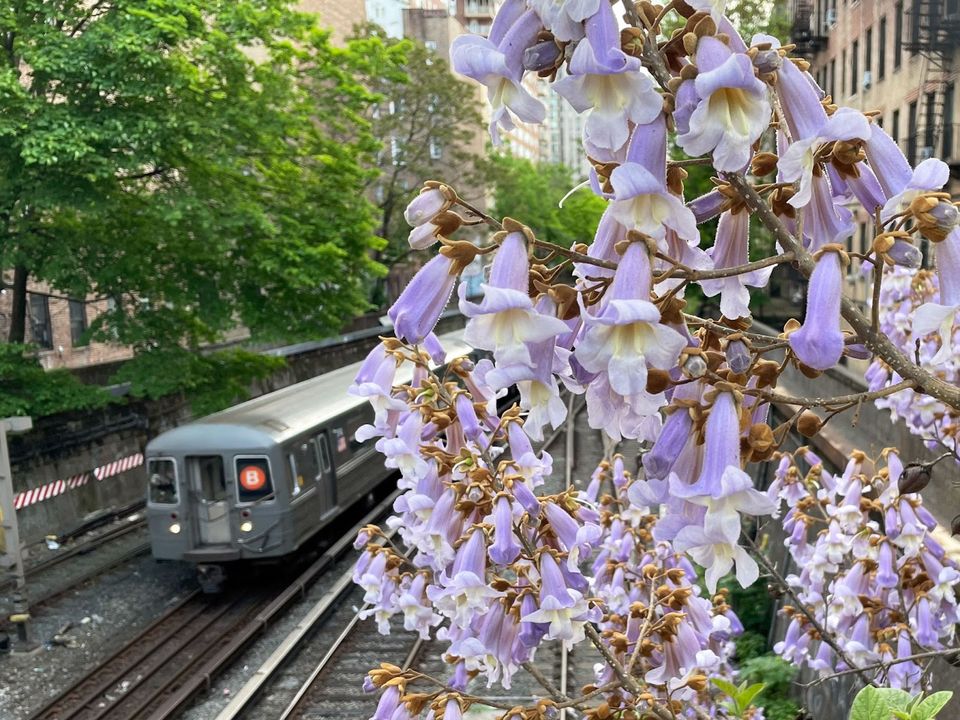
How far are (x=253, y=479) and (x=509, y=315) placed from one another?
489 inches

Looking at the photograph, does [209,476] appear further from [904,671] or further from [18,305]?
[904,671]

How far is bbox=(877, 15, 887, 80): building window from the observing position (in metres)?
26.4

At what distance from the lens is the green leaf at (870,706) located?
204cm

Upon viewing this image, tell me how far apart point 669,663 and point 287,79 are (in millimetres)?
15465

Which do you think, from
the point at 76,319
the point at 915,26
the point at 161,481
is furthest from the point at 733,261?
the point at 76,319

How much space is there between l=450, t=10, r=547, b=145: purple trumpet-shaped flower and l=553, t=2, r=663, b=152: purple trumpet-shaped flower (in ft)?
0.34

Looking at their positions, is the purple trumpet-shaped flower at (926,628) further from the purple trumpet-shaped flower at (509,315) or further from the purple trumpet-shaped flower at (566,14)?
the purple trumpet-shaped flower at (566,14)

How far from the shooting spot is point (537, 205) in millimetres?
49906

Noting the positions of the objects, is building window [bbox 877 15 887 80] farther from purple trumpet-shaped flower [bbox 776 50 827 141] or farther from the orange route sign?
purple trumpet-shaped flower [bbox 776 50 827 141]

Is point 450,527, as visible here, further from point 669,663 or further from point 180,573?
point 180,573

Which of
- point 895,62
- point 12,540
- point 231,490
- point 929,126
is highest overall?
point 895,62

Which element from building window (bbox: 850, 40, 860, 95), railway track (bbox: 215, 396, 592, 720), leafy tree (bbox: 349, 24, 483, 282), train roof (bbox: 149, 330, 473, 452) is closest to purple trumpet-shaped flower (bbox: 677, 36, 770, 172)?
railway track (bbox: 215, 396, 592, 720)

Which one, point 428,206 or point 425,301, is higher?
point 428,206

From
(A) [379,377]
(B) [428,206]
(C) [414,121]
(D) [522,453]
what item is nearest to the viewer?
(B) [428,206]
